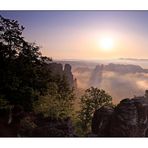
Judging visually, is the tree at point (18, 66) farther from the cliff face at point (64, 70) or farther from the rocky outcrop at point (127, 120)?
the rocky outcrop at point (127, 120)

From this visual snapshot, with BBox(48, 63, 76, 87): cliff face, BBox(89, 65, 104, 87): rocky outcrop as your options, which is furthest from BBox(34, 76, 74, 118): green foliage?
BBox(89, 65, 104, 87): rocky outcrop

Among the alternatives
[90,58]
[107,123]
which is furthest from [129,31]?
[107,123]

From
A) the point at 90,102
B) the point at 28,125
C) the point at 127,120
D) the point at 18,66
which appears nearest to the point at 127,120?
the point at 127,120

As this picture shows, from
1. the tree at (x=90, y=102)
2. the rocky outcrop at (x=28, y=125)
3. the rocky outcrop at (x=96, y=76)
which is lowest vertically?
the rocky outcrop at (x=28, y=125)

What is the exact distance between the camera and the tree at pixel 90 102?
11.0ft

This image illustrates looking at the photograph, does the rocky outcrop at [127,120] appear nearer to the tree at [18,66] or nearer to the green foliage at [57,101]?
the green foliage at [57,101]

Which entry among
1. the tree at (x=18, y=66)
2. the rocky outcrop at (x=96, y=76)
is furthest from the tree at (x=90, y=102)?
the tree at (x=18, y=66)

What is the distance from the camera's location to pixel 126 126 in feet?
10.9

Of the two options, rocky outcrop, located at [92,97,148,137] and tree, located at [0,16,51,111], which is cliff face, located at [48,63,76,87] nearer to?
tree, located at [0,16,51,111]

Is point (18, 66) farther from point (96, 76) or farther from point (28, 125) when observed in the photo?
point (96, 76)

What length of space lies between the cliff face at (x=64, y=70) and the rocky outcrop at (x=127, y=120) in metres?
0.35

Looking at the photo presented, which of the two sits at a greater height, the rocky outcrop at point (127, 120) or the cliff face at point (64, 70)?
the cliff face at point (64, 70)

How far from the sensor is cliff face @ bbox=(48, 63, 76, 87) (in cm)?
334
